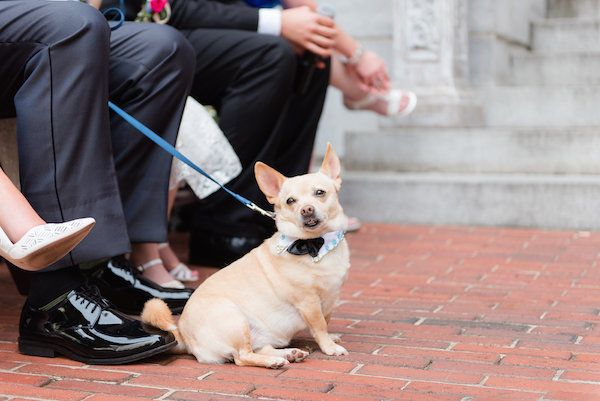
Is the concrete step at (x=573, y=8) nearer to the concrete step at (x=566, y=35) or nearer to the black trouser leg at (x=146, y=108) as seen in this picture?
the concrete step at (x=566, y=35)

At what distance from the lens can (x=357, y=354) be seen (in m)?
2.88

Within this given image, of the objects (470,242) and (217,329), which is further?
(470,242)

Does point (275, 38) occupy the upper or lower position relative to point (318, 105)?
upper

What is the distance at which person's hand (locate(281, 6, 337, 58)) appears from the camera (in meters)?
4.47

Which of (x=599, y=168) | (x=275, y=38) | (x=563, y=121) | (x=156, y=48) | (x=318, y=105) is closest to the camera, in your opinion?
(x=156, y=48)

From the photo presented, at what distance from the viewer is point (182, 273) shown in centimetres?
409

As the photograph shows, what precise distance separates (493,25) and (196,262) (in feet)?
9.17

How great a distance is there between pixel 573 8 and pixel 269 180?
497cm

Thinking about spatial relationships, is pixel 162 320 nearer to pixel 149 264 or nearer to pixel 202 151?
pixel 149 264

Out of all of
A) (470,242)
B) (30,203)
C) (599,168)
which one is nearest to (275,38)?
(470,242)

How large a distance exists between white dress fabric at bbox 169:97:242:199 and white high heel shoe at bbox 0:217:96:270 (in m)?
1.50

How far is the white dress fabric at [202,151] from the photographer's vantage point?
410 cm

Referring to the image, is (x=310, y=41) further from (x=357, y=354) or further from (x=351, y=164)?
(x=357, y=354)

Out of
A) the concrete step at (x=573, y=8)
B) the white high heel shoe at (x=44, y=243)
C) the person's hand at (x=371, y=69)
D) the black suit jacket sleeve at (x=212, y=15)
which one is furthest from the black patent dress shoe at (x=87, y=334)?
the concrete step at (x=573, y=8)
